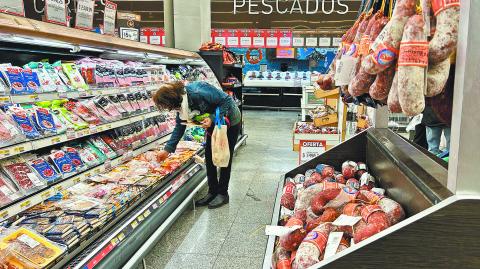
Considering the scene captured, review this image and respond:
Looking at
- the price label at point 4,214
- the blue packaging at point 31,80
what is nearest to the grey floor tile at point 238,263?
the price label at point 4,214

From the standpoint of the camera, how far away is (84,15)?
3.01m

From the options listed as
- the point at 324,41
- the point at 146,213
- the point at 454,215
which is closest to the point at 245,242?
the point at 146,213

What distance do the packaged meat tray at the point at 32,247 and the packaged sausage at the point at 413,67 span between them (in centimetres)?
178

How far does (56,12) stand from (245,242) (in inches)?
90.1

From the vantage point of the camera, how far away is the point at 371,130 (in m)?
2.55

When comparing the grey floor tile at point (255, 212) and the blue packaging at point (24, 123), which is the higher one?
the blue packaging at point (24, 123)

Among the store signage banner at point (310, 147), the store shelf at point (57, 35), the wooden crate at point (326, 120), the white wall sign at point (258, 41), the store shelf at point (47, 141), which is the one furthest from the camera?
the white wall sign at point (258, 41)

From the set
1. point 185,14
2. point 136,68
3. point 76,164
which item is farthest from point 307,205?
point 185,14

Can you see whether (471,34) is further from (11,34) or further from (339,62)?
(11,34)

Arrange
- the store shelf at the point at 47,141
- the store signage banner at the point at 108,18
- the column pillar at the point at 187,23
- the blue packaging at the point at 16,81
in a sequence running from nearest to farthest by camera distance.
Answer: the store shelf at the point at 47,141
the blue packaging at the point at 16,81
the store signage banner at the point at 108,18
the column pillar at the point at 187,23

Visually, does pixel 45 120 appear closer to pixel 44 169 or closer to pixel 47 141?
pixel 47 141

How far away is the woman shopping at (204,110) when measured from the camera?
346 cm

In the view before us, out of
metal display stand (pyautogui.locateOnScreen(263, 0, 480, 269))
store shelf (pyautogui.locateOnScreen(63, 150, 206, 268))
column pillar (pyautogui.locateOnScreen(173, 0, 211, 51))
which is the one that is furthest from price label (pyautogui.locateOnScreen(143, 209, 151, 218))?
column pillar (pyautogui.locateOnScreen(173, 0, 211, 51))

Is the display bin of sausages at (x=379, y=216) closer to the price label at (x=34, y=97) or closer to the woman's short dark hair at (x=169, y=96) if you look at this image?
the woman's short dark hair at (x=169, y=96)
